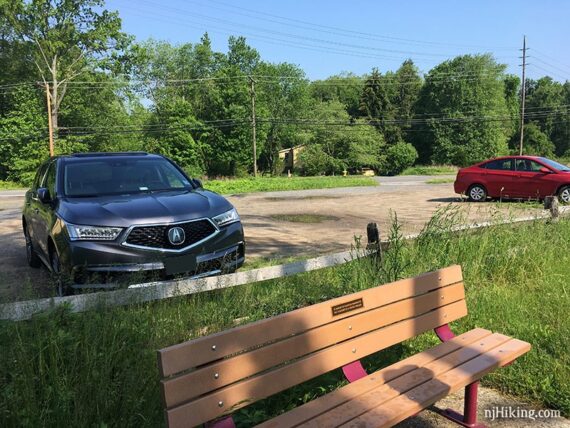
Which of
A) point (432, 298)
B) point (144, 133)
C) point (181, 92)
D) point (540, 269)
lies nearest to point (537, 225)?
point (540, 269)

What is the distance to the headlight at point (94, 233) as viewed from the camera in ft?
15.3

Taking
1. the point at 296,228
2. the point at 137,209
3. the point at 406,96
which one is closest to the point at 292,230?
the point at 296,228

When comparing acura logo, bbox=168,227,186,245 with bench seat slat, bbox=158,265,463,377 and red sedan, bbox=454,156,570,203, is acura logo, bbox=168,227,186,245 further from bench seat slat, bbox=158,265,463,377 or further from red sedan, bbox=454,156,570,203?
red sedan, bbox=454,156,570,203

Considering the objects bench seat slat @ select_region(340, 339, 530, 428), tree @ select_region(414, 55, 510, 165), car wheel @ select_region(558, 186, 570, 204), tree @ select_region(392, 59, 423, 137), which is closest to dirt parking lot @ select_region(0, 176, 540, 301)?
bench seat slat @ select_region(340, 339, 530, 428)

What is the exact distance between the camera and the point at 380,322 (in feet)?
10.3

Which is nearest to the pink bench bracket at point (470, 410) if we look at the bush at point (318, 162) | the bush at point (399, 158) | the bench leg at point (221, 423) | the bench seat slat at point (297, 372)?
the bench seat slat at point (297, 372)

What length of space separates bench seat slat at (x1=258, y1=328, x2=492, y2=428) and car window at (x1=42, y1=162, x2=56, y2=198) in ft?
14.4

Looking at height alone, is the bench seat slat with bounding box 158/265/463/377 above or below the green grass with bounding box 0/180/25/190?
above

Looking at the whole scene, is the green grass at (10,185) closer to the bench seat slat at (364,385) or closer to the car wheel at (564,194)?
the car wheel at (564,194)

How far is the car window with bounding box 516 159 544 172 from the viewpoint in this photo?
1541 centimetres

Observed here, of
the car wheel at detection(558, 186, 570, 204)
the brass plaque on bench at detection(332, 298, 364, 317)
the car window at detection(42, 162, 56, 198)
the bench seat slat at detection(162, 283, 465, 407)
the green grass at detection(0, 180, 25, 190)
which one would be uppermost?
A: the car window at detection(42, 162, 56, 198)

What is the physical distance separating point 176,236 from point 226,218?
725 mm

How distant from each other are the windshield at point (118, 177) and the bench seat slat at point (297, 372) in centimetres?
364

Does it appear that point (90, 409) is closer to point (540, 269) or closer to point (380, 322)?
point (380, 322)
